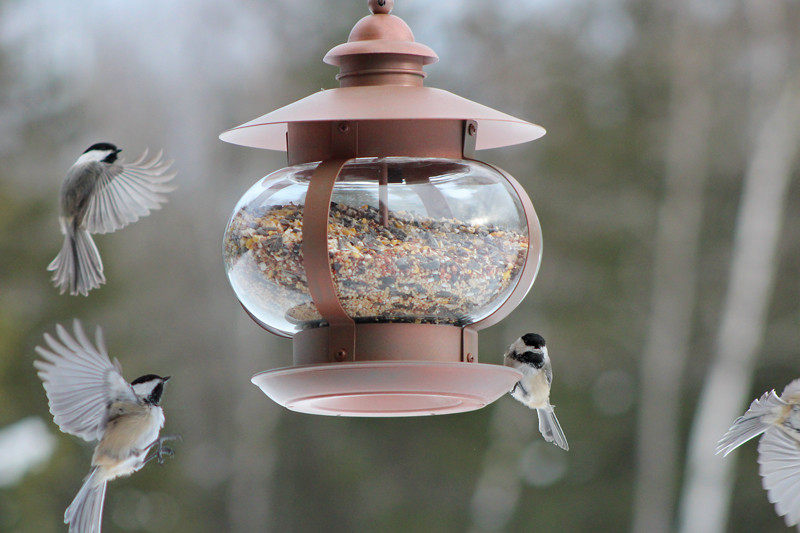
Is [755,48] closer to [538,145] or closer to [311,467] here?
[538,145]

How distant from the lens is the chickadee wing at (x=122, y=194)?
3111 millimetres

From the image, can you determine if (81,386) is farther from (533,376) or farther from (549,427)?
(549,427)

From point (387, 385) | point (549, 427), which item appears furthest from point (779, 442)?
point (387, 385)

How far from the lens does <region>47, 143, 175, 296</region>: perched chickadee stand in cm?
306

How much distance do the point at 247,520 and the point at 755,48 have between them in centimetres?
597

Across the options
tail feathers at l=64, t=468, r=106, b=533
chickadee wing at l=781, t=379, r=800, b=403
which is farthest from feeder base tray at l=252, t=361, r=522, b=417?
chickadee wing at l=781, t=379, r=800, b=403

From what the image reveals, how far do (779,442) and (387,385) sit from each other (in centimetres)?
147

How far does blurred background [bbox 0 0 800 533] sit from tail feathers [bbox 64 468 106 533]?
5206 millimetres

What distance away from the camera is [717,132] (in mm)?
8414

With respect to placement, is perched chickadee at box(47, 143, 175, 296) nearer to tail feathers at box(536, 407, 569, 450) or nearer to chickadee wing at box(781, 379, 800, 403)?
tail feathers at box(536, 407, 569, 450)

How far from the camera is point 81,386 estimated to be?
8.25 feet

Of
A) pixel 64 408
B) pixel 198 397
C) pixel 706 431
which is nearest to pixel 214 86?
pixel 198 397

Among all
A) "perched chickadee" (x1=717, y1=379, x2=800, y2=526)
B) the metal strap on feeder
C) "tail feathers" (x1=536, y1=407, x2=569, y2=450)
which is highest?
the metal strap on feeder

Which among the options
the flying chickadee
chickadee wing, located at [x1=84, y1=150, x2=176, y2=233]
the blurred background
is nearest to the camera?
the flying chickadee
